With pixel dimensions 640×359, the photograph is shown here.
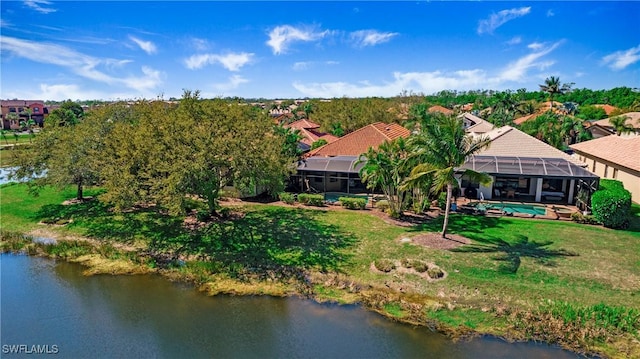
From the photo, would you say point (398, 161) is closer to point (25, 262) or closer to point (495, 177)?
point (495, 177)

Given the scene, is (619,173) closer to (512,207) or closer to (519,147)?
(519,147)

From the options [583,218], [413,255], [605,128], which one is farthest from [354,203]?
[605,128]

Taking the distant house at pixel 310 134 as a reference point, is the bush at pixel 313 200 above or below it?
below

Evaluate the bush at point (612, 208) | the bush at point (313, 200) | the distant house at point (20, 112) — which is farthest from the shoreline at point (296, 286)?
the distant house at point (20, 112)

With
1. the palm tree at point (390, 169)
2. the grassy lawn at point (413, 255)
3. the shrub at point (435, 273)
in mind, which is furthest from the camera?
the palm tree at point (390, 169)

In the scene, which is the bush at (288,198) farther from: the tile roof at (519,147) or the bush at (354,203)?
the tile roof at (519,147)

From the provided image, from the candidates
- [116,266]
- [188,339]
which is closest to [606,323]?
[188,339]

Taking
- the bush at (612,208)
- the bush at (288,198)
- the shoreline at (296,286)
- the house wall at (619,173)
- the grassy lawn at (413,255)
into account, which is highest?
the house wall at (619,173)
